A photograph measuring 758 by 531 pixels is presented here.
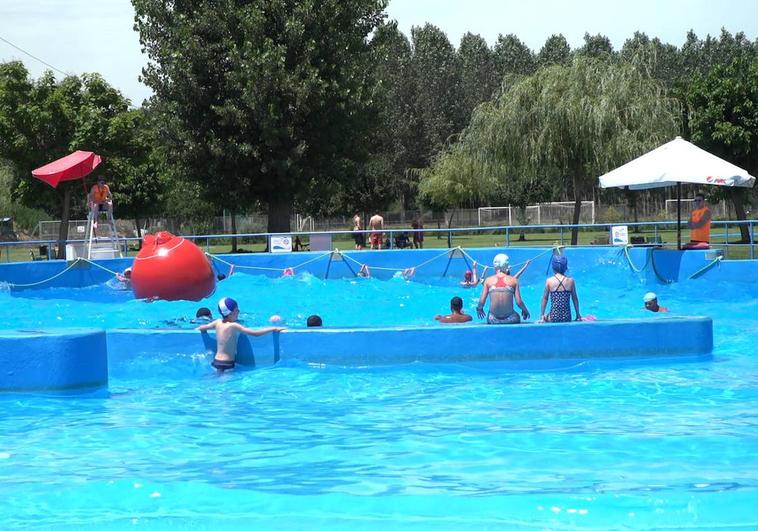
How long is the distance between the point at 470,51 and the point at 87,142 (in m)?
66.4

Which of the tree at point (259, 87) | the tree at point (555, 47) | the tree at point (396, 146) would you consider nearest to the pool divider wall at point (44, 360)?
the tree at point (259, 87)

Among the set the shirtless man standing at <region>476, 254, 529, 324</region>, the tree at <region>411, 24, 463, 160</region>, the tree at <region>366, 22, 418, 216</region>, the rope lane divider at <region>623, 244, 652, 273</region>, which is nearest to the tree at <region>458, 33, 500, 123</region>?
the tree at <region>411, 24, 463, 160</region>

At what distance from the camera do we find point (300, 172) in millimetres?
34625

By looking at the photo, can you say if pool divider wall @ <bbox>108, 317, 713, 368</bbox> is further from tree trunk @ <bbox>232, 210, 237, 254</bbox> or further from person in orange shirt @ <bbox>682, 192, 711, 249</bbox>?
tree trunk @ <bbox>232, 210, 237, 254</bbox>

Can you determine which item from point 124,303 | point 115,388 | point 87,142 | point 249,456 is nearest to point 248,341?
point 115,388

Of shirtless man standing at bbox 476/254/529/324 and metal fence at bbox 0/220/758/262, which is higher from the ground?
metal fence at bbox 0/220/758/262

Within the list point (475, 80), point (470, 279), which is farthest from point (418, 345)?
point (475, 80)

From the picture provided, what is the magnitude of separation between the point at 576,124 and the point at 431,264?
11192mm

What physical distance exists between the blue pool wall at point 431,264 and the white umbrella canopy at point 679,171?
162 centimetres

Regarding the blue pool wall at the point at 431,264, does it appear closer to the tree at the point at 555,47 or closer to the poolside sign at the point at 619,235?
the poolside sign at the point at 619,235

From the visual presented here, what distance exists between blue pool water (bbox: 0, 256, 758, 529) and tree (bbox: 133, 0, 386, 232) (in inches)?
826

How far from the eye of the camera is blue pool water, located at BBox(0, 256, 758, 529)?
685 centimetres

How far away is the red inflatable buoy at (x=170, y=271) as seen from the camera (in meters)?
16.8

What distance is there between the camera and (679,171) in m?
21.3
